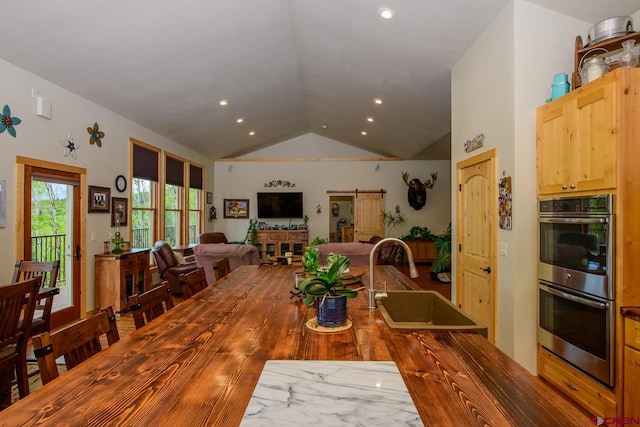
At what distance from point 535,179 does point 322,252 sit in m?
3.29

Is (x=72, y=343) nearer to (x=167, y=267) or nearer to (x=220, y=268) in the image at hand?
(x=220, y=268)

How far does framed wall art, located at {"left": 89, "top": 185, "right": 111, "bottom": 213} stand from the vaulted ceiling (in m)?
1.22

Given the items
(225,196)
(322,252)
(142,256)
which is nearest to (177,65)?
(142,256)

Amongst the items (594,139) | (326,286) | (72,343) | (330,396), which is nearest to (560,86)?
(594,139)

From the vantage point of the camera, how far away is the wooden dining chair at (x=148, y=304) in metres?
1.74

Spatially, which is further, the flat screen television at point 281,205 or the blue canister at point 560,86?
the flat screen television at point 281,205

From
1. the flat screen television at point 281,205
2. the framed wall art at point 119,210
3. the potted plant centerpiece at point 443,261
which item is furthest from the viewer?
the flat screen television at point 281,205

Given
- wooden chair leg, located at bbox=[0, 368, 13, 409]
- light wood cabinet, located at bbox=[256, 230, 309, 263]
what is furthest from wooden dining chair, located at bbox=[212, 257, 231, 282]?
light wood cabinet, located at bbox=[256, 230, 309, 263]

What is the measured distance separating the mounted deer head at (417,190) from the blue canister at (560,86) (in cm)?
708

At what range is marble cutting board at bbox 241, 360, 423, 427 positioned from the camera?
85 cm

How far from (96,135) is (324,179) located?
6016mm

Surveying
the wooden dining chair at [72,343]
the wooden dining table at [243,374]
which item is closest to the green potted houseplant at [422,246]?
the wooden dining table at [243,374]

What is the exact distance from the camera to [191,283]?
243cm

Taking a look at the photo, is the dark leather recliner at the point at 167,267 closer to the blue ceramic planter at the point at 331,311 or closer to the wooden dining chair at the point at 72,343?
the wooden dining chair at the point at 72,343
